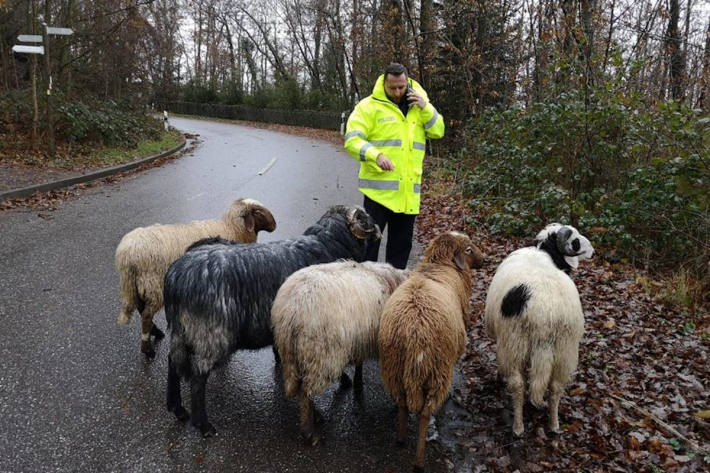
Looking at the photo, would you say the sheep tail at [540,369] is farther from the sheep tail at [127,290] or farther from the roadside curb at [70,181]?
the roadside curb at [70,181]

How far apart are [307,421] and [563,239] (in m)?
2.73

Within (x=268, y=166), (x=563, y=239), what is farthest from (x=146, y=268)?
(x=268, y=166)

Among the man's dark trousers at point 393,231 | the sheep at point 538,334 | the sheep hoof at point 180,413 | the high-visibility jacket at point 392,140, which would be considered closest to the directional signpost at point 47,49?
the high-visibility jacket at point 392,140

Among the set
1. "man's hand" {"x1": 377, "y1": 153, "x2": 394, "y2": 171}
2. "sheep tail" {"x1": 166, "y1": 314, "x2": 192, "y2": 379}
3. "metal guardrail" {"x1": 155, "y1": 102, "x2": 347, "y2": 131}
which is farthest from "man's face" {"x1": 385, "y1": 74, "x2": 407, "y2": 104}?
"metal guardrail" {"x1": 155, "y1": 102, "x2": 347, "y2": 131}

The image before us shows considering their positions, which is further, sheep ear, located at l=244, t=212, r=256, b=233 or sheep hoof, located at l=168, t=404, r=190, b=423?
sheep ear, located at l=244, t=212, r=256, b=233

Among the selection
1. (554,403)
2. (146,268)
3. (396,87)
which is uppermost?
(396,87)

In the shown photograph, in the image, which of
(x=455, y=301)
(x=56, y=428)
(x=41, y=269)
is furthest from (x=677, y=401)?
(x=41, y=269)

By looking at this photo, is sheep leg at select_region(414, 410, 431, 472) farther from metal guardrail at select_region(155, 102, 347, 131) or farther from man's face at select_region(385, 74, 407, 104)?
metal guardrail at select_region(155, 102, 347, 131)

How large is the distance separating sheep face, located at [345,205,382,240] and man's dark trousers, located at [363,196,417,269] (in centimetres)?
31

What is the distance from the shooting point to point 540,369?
3613mm

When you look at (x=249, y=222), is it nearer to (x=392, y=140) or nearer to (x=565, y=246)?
(x=392, y=140)

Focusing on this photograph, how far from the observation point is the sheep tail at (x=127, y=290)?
15.2 feet

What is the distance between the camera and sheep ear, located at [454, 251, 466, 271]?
4.22 meters

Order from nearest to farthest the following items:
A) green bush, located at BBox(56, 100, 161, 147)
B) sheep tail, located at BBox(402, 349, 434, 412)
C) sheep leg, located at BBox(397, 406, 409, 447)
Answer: sheep tail, located at BBox(402, 349, 434, 412)
sheep leg, located at BBox(397, 406, 409, 447)
green bush, located at BBox(56, 100, 161, 147)
